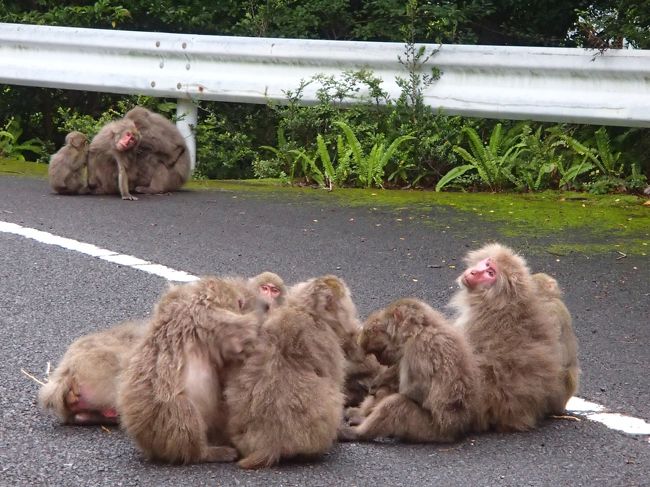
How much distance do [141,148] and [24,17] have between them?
3.65 meters

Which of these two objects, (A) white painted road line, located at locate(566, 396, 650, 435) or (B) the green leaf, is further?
(B) the green leaf

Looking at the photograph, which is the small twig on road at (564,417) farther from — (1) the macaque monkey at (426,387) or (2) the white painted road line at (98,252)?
(2) the white painted road line at (98,252)

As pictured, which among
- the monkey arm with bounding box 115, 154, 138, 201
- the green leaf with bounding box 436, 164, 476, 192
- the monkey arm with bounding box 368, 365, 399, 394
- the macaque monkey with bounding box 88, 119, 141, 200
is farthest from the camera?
the macaque monkey with bounding box 88, 119, 141, 200

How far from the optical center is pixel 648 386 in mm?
5457

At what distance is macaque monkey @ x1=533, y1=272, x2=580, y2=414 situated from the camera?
511cm

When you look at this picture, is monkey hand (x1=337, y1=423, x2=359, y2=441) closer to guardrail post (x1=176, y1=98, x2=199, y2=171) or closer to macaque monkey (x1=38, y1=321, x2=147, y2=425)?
macaque monkey (x1=38, y1=321, x2=147, y2=425)

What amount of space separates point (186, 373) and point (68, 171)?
5.97 metres

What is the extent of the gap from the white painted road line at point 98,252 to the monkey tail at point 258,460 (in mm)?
2649

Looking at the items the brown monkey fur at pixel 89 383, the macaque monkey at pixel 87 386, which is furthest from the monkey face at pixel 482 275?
the macaque monkey at pixel 87 386

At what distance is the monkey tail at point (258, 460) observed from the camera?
4340 mm

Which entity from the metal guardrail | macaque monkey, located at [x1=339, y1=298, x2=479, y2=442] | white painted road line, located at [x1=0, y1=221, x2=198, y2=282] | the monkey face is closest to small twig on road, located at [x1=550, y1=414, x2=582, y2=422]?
macaque monkey, located at [x1=339, y1=298, x2=479, y2=442]

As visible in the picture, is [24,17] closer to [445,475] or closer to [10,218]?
[10,218]

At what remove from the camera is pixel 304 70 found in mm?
10766

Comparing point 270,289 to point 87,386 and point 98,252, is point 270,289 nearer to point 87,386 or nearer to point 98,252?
point 87,386
